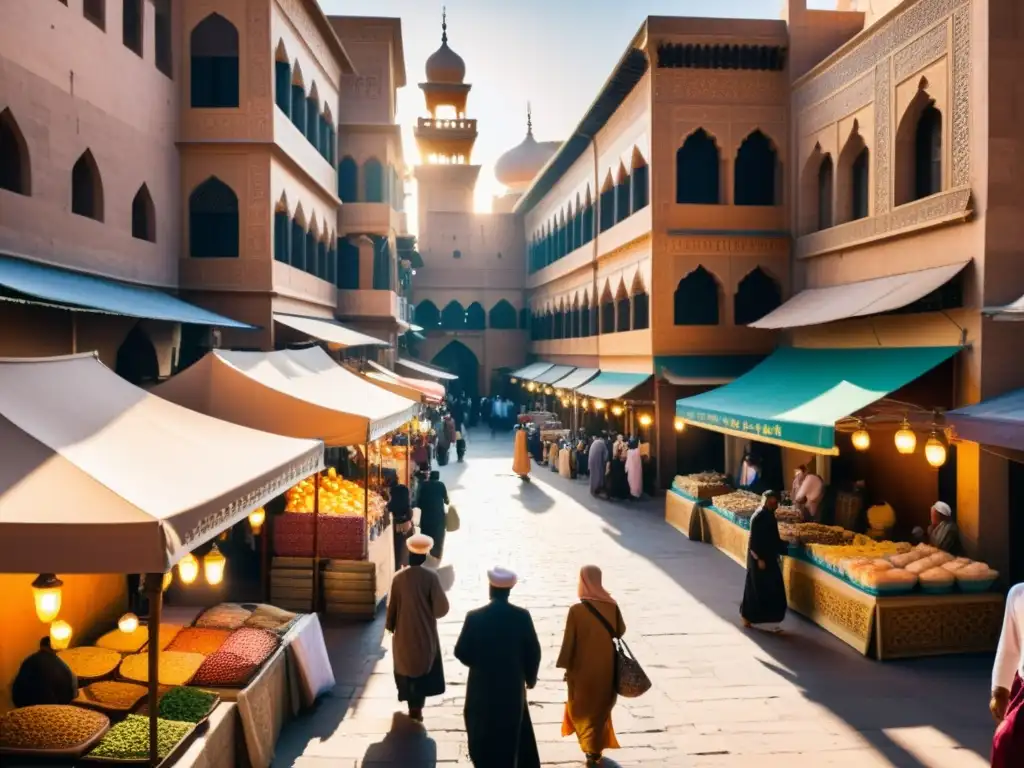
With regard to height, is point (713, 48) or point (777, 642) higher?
point (713, 48)

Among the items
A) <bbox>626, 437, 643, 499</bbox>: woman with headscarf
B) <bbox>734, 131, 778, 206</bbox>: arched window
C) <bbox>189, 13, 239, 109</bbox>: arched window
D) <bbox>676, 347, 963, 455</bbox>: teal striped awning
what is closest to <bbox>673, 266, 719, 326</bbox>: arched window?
<bbox>734, 131, 778, 206</bbox>: arched window

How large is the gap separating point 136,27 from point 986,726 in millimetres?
13429

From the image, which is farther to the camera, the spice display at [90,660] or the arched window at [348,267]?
the arched window at [348,267]

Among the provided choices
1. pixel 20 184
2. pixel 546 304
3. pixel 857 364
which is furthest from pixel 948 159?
pixel 546 304

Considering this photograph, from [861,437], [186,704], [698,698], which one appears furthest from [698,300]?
[186,704]

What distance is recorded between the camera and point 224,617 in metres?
6.54

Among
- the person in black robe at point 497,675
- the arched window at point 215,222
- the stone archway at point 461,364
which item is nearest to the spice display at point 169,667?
the person in black robe at point 497,675

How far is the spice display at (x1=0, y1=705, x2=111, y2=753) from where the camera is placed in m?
4.41

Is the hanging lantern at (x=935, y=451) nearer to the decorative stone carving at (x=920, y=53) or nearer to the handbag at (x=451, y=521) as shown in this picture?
the decorative stone carving at (x=920, y=53)

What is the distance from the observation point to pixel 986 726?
604 cm

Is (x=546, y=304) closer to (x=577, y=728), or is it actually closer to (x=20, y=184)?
(x=20, y=184)

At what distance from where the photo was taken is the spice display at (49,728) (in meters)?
4.41

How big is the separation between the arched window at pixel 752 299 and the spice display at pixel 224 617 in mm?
11851

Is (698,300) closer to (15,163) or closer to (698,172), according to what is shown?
(698,172)
